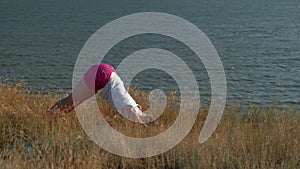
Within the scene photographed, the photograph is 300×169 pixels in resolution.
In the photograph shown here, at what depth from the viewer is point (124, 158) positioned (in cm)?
448

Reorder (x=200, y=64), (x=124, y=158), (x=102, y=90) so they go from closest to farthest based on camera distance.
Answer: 1. (x=124, y=158)
2. (x=102, y=90)
3. (x=200, y=64)

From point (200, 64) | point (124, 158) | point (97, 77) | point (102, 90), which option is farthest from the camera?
point (200, 64)

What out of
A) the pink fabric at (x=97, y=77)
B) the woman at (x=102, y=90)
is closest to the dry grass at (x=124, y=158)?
the woman at (x=102, y=90)

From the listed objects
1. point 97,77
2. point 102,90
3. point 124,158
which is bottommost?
point 102,90

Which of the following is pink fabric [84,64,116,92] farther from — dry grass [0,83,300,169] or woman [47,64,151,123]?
dry grass [0,83,300,169]

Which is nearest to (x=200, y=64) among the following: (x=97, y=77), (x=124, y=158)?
(x=97, y=77)

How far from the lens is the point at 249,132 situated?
5.30 m

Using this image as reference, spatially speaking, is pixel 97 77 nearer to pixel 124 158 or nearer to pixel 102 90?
pixel 102 90

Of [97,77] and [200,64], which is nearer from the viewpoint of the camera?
[97,77]

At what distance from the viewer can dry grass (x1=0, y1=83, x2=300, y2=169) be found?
4.23m

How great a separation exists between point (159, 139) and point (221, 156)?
93 cm

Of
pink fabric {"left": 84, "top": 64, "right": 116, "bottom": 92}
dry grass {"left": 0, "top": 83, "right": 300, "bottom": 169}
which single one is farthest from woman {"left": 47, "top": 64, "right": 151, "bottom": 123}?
dry grass {"left": 0, "top": 83, "right": 300, "bottom": 169}

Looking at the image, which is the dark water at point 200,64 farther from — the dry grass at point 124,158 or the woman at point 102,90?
the dry grass at point 124,158

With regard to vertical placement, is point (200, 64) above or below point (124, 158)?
below
